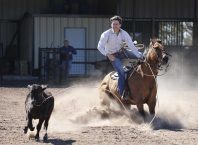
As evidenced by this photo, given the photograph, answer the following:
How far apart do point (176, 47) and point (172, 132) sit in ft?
63.5

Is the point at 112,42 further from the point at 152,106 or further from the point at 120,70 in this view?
the point at 152,106

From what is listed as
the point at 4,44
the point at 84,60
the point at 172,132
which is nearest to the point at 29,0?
the point at 4,44

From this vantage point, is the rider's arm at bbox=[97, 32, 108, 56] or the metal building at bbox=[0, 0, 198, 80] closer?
the rider's arm at bbox=[97, 32, 108, 56]

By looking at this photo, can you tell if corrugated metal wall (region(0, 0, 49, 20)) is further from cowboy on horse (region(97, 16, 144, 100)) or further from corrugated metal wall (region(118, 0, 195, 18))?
cowboy on horse (region(97, 16, 144, 100))

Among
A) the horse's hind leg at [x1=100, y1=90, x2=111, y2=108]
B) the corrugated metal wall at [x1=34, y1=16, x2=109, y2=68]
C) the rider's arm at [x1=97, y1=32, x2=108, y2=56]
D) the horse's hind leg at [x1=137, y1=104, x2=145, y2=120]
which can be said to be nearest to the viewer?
the horse's hind leg at [x1=137, y1=104, x2=145, y2=120]

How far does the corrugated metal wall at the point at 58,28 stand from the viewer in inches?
1168

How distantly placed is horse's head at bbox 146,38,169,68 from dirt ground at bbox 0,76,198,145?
43.8 inches

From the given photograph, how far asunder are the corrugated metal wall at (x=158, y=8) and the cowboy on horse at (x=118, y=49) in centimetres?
1789

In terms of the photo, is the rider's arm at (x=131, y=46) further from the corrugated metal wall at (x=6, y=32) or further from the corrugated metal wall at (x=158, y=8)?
the corrugated metal wall at (x=6, y=32)

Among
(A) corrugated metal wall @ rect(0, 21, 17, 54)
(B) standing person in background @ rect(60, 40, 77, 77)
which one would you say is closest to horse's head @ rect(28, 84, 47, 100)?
(B) standing person in background @ rect(60, 40, 77, 77)

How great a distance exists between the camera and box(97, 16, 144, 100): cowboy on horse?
12570 millimetres

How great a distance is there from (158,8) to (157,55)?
19.6 m

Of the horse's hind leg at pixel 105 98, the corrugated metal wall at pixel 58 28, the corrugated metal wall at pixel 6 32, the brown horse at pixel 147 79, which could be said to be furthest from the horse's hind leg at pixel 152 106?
the corrugated metal wall at pixel 6 32

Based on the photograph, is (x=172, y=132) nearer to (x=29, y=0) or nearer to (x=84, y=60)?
(x=84, y=60)
